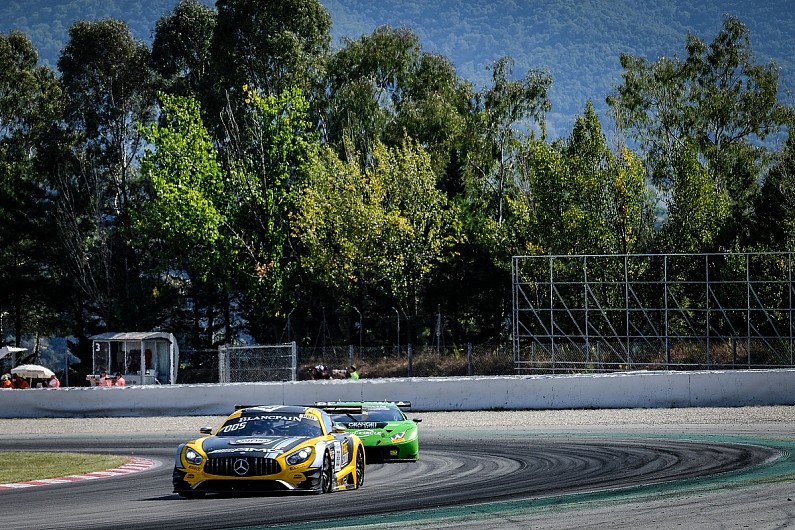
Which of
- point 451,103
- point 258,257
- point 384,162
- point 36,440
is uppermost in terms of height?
point 451,103

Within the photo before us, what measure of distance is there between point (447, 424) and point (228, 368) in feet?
46.6

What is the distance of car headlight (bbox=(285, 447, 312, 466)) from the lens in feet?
44.7

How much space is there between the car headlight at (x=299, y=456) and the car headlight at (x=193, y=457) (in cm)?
100

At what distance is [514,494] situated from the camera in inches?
525

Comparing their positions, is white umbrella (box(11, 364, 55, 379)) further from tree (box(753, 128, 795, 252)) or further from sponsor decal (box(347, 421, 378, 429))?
tree (box(753, 128, 795, 252))

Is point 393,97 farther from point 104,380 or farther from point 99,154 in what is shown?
point 104,380

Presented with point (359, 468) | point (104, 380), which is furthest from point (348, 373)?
point (359, 468)

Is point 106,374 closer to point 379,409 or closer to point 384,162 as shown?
point 384,162

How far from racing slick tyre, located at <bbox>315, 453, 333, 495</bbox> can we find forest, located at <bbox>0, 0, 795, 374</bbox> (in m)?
36.3

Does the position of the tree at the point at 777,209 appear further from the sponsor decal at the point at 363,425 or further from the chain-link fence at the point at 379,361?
the sponsor decal at the point at 363,425

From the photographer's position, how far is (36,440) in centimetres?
2756

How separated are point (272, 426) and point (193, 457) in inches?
55.5

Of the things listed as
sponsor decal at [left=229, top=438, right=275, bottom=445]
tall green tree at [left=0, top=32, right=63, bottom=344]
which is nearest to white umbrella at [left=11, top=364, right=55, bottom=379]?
tall green tree at [left=0, top=32, right=63, bottom=344]

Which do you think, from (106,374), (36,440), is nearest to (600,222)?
(106,374)
